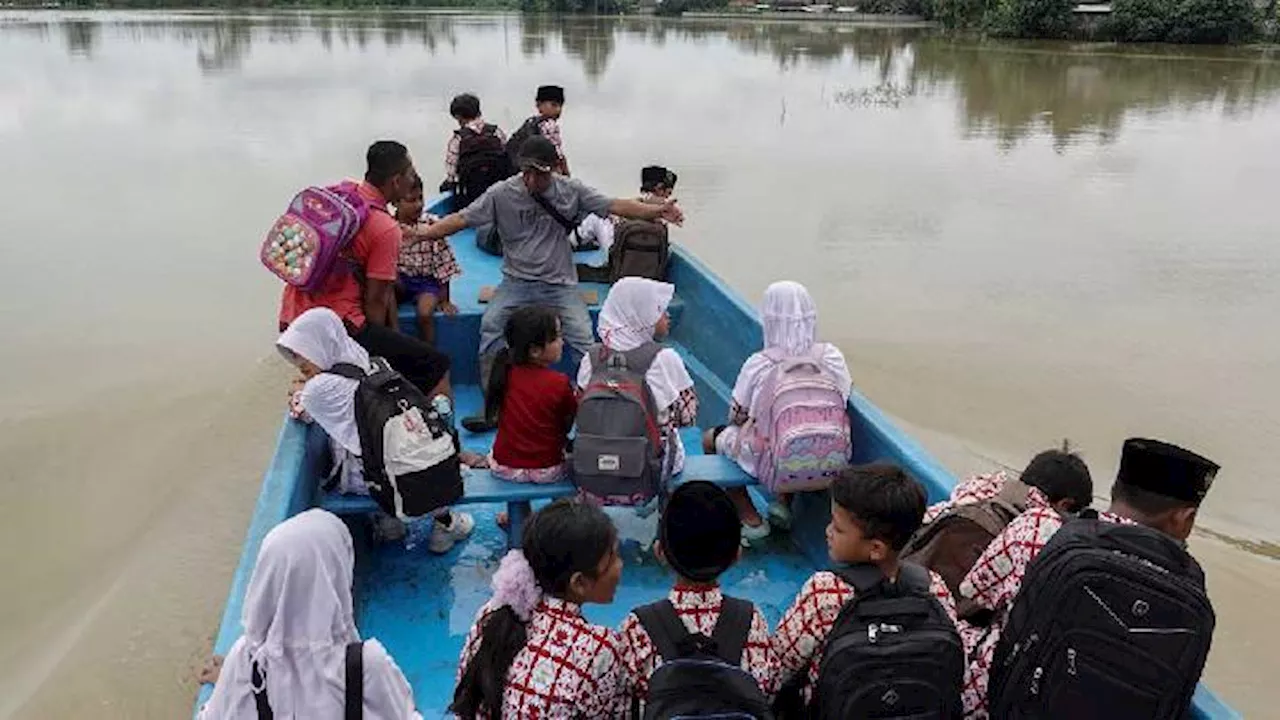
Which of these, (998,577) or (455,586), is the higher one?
(998,577)

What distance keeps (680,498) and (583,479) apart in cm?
119

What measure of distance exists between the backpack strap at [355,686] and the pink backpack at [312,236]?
2.01 m

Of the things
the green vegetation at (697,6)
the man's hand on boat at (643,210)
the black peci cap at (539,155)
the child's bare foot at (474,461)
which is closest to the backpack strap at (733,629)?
the child's bare foot at (474,461)

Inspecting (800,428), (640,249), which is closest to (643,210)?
(640,249)

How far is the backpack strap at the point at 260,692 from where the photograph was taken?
1.71 metres

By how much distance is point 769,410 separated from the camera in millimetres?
3207

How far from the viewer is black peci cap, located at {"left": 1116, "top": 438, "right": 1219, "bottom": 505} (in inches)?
80.3

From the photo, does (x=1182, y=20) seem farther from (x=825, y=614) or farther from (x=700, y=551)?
(x=700, y=551)

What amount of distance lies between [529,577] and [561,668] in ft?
0.61

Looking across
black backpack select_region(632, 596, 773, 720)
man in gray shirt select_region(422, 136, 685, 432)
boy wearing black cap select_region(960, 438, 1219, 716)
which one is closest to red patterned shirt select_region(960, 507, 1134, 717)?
boy wearing black cap select_region(960, 438, 1219, 716)

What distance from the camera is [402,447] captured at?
111 inches

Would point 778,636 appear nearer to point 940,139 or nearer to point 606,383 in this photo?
point 606,383

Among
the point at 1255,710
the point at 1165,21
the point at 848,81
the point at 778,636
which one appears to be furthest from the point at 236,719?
the point at 1165,21

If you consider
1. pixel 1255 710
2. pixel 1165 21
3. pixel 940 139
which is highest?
pixel 1165 21
